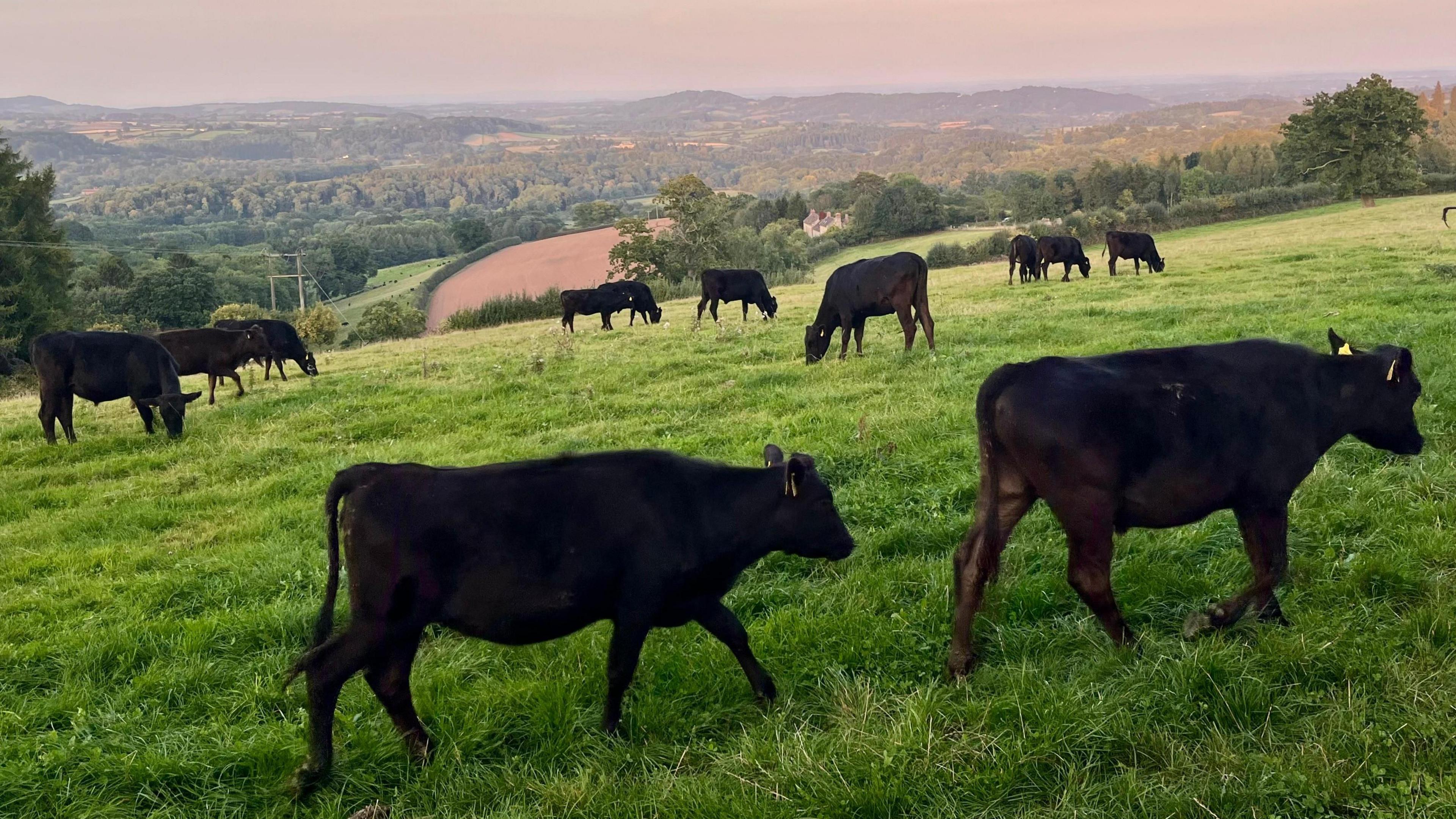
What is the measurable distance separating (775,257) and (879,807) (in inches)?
2403

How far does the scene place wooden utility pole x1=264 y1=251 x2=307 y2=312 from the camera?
64.1m

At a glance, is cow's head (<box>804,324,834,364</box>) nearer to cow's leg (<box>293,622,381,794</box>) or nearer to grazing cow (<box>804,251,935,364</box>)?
grazing cow (<box>804,251,935,364</box>)

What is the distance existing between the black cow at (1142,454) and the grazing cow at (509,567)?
149 cm

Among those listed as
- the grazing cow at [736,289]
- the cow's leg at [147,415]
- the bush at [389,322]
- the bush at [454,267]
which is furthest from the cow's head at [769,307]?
the bush at [454,267]

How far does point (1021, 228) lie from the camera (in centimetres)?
6234

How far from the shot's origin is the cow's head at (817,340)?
49.7ft

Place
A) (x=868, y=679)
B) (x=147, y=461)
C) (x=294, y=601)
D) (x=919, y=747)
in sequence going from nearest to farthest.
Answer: (x=919, y=747) → (x=868, y=679) → (x=294, y=601) → (x=147, y=461)

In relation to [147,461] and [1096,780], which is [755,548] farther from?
[147,461]

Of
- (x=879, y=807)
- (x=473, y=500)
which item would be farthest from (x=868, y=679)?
(x=473, y=500)

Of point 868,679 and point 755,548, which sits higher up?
point 755,548

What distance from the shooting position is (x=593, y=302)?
29844mm

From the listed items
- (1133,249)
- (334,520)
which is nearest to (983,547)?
(334,520)

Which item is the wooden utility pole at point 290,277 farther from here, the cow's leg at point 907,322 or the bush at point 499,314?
the cow's leg at point 907,322

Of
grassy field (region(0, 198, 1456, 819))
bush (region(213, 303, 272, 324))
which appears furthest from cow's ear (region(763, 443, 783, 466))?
bush (region(213, 303, 272, 324))
